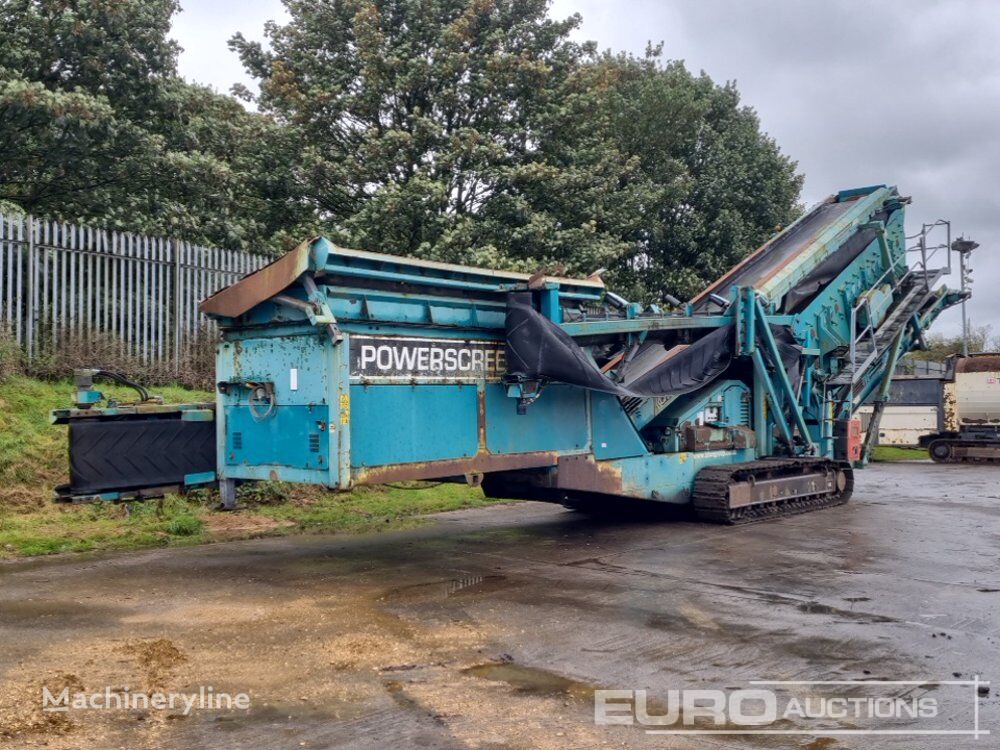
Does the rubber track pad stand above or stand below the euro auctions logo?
above

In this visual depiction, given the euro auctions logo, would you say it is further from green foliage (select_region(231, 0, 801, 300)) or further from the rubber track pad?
green foliage (select_region(231, 0, 801, 300))

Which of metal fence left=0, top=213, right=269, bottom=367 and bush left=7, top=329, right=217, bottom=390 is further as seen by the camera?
metal fence left=0, top=213, right=269, bottom=367

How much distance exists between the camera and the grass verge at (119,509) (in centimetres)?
940

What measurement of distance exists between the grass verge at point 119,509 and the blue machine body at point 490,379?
2316 mm

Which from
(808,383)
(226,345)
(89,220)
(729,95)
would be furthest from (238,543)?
(729,95)

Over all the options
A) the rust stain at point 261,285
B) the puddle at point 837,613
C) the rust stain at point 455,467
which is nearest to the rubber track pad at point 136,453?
the rust stain at point 261,285

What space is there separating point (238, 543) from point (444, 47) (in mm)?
11420

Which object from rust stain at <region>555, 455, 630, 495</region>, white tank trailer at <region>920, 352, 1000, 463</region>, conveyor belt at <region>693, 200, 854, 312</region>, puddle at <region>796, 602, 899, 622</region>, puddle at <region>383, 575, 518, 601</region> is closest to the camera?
puddle at <region>796, 602, 899, 622</region>

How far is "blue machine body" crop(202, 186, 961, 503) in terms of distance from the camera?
7.34 m

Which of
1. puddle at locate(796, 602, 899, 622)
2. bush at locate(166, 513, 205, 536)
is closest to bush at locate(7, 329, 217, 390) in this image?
bush at locate(166, 513, 205, 536)

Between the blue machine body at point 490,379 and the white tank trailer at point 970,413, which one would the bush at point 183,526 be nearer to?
the blue machine body at point 490,379

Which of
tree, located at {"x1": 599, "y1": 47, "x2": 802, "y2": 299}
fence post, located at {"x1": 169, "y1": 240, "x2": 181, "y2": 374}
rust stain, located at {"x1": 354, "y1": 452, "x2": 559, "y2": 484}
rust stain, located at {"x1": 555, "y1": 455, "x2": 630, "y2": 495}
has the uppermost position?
tree, located at {"x1": 599, "y1": 47, "x2": 802, "y2": 299}

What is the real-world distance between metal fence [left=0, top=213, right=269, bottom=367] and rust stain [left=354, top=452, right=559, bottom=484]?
7.22 metres

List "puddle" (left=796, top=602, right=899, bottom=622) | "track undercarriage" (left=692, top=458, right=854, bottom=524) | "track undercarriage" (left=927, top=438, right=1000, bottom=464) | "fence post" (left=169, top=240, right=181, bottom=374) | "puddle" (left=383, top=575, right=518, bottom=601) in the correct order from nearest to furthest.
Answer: "puddle" (left=796, top=602, right=899, bottom=622)
"puddle" (left=383, top=575, right=518, bottom=601)
"track undercarriage" (left=692, top=458, right=854, bottom=524)
"fence post" (left=169, top=240, right=181, bottom=374)
"track undercarriage" (left=927, top=438, right=1000, bottom=464)
